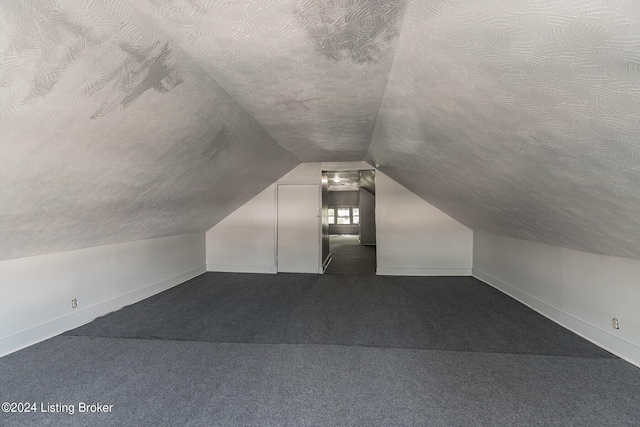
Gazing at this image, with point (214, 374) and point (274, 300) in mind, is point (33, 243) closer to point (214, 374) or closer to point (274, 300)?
point (214, 374)

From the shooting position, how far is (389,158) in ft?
12.6

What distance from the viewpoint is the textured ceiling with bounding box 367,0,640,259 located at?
3.21 ft

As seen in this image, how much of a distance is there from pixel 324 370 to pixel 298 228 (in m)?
3.45

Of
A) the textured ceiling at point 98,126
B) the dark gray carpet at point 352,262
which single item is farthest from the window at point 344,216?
the textured ceiling at point 98,126

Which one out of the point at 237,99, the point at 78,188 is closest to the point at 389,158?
the point at 237,99

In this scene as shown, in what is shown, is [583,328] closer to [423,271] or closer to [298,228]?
[423,271]

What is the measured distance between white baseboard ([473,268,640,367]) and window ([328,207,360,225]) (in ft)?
30.7

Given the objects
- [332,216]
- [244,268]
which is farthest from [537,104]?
[332,216]

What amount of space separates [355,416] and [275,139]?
308 cm

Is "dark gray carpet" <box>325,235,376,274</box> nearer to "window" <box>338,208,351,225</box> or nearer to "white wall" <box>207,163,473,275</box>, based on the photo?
"white wall" <box>207,163,473,275</box>

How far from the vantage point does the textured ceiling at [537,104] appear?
979 mm

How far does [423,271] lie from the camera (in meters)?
5.17

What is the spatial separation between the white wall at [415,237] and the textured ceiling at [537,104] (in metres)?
2.38

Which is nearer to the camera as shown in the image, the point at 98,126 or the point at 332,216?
the point at 98,126
